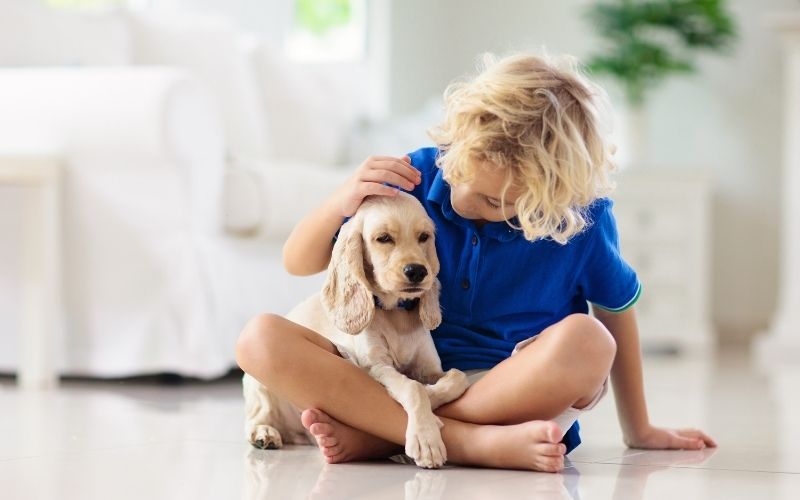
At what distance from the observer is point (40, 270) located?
2.63 meters

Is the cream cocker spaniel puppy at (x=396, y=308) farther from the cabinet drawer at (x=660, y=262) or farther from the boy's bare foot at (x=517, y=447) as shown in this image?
the cabinet drawer at (x=660, y=262)

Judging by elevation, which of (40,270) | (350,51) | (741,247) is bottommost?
(741,247)

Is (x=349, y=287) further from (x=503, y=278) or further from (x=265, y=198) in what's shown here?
(x=265, y=198)

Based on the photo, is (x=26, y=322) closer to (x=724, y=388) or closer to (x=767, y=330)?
(x=724, y=388)

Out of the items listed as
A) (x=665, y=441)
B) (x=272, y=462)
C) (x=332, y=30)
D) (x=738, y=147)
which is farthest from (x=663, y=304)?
(x=272, y=462)

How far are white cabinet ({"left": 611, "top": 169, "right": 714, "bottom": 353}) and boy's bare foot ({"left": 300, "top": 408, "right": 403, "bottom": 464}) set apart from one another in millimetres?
2966

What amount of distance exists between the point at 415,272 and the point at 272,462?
1.08 feet

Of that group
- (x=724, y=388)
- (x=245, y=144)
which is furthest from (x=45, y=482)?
(x=245, y=144)

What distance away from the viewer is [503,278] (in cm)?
163

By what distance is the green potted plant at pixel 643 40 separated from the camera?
14.6ft

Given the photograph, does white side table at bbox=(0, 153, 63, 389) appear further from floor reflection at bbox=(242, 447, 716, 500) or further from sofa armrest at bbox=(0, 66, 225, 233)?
floor reflection at bbox=(242, 447, 716, 500)

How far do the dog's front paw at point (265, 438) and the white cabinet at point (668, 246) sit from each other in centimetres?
290

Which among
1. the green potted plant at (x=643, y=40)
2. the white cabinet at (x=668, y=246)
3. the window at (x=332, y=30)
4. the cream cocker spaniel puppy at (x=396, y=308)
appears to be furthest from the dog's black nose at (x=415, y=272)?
the window at (x=332, y=30)

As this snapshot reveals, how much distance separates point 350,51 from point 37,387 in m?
2.73
